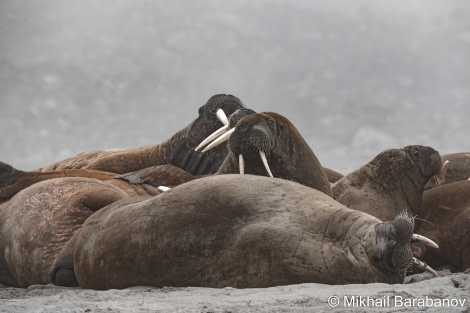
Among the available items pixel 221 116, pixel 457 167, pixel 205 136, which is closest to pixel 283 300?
pixel 221 116

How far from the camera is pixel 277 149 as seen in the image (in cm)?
705

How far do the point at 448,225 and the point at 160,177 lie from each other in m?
3.18

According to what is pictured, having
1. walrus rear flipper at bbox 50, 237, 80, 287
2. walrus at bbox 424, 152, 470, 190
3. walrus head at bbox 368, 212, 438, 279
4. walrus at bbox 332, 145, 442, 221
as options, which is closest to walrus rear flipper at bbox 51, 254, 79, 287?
walrus rear flipper at bbox 50, 237, 80, 287

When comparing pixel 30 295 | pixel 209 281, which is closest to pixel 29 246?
pixel 30 295

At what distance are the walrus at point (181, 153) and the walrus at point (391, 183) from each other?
2.06 m

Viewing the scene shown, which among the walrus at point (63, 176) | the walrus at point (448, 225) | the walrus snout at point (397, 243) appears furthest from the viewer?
the walrus at point (63, 176)

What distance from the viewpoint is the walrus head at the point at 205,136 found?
10336 millimetres

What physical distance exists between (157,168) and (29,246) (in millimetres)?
2523

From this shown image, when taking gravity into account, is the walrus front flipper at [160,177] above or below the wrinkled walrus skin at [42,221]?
above

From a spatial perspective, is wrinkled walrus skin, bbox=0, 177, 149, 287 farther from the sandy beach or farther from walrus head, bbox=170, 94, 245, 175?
walrus head, bbox=170, 94, 245, 175

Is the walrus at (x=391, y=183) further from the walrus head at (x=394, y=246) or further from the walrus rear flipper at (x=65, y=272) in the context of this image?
the walrus head at (x=394, y=246)

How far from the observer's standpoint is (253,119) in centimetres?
709

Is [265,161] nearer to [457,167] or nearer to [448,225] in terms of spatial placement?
[448,225]

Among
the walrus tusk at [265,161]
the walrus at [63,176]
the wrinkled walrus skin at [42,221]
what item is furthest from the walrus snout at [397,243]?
the walrus at [63,176]
